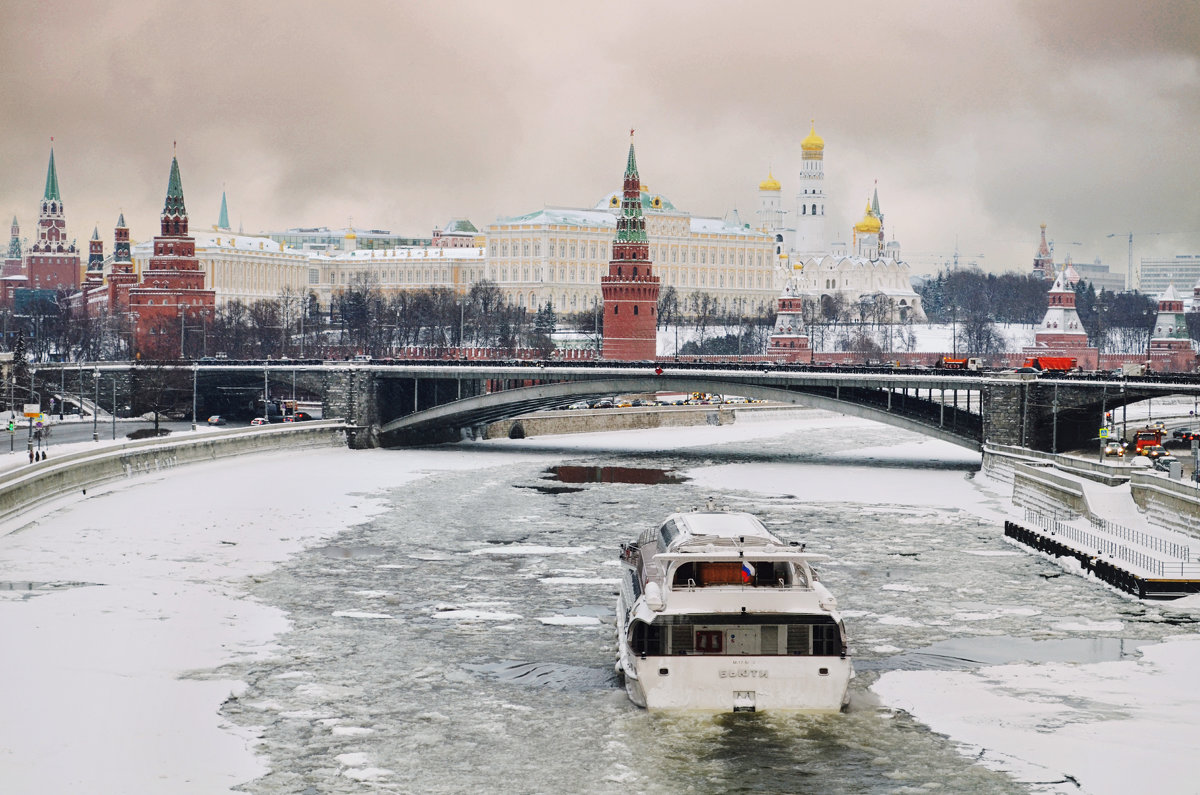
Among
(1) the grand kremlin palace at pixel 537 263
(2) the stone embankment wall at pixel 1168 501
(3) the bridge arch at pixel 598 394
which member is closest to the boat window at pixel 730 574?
(2) the stone embankment wall at pixel 1168 501

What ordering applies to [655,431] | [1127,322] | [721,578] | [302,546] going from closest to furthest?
[721,578] → [302,546] → [655,431] → [1127,322]

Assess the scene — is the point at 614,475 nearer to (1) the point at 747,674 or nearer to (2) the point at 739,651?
(2) the point at 739,651

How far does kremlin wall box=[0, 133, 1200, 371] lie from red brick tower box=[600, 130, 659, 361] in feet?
0.30

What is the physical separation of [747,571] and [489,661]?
4.33 m

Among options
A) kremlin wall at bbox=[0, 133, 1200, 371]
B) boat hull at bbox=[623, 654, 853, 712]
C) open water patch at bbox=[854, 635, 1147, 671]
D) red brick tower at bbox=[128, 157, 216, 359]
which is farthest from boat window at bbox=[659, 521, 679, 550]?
red brick tower at bbox=[128, 157, 216, 359]

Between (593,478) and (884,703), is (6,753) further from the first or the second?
(593,478)

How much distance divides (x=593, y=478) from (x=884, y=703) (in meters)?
30.8

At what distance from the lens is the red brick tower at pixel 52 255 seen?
190 m

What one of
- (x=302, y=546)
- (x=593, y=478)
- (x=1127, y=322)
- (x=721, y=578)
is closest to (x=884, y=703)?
(x=721, y=578)

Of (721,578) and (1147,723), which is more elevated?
(721,578)

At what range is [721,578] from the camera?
20.7 m

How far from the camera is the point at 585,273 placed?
6334 inches

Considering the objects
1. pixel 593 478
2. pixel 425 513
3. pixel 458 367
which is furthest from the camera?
pixel 458 367

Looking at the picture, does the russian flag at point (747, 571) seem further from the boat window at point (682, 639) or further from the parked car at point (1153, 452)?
the parked car at point (1153, 452)
